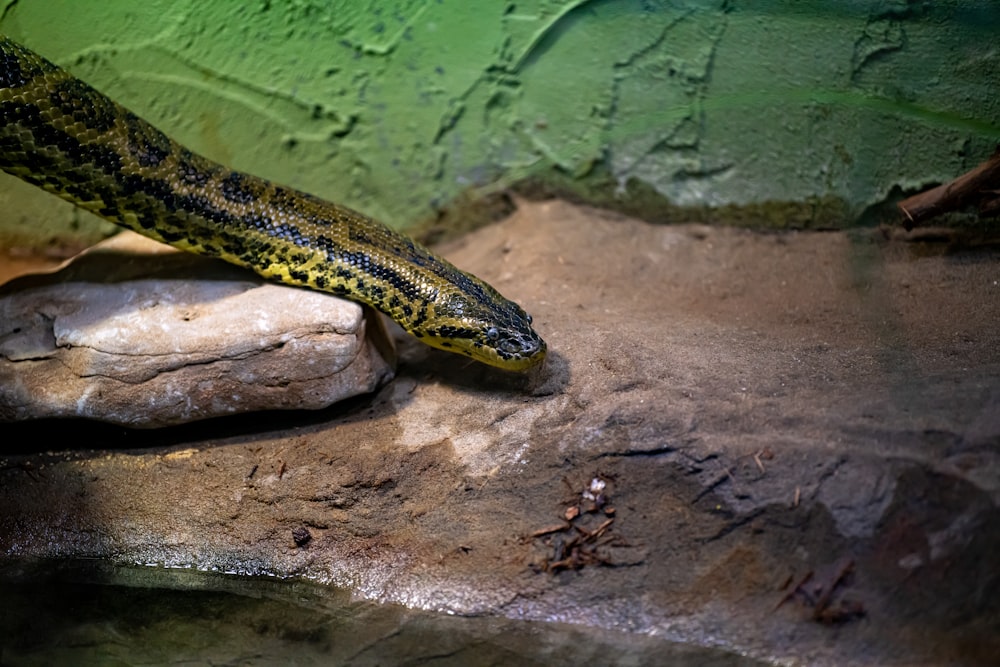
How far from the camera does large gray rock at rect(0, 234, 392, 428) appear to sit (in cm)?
457

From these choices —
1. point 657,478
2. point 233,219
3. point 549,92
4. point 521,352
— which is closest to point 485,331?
point 521,352

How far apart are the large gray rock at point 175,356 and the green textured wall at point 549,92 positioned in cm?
173

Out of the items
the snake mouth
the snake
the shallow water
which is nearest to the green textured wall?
the snake

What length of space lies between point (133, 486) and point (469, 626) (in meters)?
2.09

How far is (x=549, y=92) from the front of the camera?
6.15m

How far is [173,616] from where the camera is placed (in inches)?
161

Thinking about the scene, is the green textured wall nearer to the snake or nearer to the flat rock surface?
the flat rock surface

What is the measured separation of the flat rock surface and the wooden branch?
14.9 inches

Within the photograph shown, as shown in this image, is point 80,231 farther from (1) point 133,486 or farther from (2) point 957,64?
(2) point 957,64

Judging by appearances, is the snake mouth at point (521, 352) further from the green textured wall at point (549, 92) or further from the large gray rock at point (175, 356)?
the green textured wall at point (549, 92)

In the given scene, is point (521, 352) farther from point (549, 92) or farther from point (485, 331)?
point (549, 92)

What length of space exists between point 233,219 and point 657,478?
2.83 m

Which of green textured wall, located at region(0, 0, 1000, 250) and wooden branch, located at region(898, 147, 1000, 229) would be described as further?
green textured wall, located at region(0, 0, 1000, 250)

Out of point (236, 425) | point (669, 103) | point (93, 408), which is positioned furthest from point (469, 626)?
point (669, 103)
